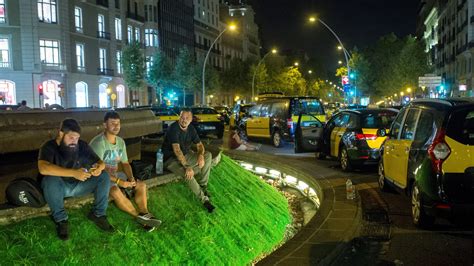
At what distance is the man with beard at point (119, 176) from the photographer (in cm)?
646

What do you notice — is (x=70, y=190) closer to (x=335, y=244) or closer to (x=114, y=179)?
(x=114, y=179)

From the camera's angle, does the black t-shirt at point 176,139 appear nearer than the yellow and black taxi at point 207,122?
Yes

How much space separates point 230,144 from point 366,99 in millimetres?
57492

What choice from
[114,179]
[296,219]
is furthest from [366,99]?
[114,179]

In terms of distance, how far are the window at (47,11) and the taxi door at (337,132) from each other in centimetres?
3649

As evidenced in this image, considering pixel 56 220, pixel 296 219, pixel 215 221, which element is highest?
pixel 56 220

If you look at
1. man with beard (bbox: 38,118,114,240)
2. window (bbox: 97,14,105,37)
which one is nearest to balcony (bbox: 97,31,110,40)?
window (bbox: 97,14,105,37)

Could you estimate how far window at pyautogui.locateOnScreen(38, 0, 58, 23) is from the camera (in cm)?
4453

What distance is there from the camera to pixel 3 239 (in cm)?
534

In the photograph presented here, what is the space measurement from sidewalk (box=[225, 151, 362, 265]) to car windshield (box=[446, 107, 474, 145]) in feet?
6.05

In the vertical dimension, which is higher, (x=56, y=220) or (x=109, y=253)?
(x=56, y=220)

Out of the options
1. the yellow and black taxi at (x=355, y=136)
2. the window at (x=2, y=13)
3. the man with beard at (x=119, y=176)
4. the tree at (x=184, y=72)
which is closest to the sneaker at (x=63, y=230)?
the man with beard at (x=119, y=176)

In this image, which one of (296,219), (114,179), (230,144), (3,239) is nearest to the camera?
(3,239)

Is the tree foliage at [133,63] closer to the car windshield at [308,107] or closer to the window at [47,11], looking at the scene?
the window at [47,11]
